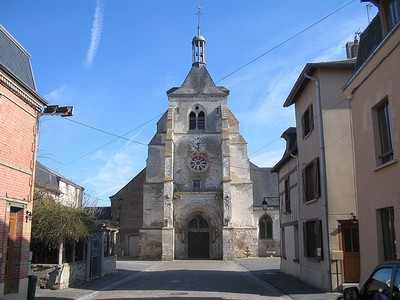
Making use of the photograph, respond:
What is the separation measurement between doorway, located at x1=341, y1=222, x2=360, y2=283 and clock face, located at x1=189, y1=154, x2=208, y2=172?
27.1m

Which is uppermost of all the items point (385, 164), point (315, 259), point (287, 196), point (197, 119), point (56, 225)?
point (197, 119)

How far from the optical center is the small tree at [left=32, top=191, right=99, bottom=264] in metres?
16.3

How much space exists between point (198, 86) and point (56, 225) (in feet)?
97.9

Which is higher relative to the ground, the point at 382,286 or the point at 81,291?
the point at 382,286

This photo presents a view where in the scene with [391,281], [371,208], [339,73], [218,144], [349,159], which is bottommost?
[391,281]

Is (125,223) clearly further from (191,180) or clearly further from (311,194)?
(311,194)

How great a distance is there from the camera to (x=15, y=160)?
467 inches

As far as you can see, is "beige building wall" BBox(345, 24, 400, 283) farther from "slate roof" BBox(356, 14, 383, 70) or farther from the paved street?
the paved street

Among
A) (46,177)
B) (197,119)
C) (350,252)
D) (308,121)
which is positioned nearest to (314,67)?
(308,121)

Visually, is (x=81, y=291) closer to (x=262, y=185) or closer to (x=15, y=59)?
(x=15, y=59)

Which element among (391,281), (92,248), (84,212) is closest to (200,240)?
(92,248)

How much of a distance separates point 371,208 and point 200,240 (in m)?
30.4

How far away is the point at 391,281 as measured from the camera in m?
5.57

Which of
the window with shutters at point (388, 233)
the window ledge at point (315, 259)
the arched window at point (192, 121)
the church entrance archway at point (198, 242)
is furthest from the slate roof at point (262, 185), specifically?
the window with shutters at point (388, 233)
